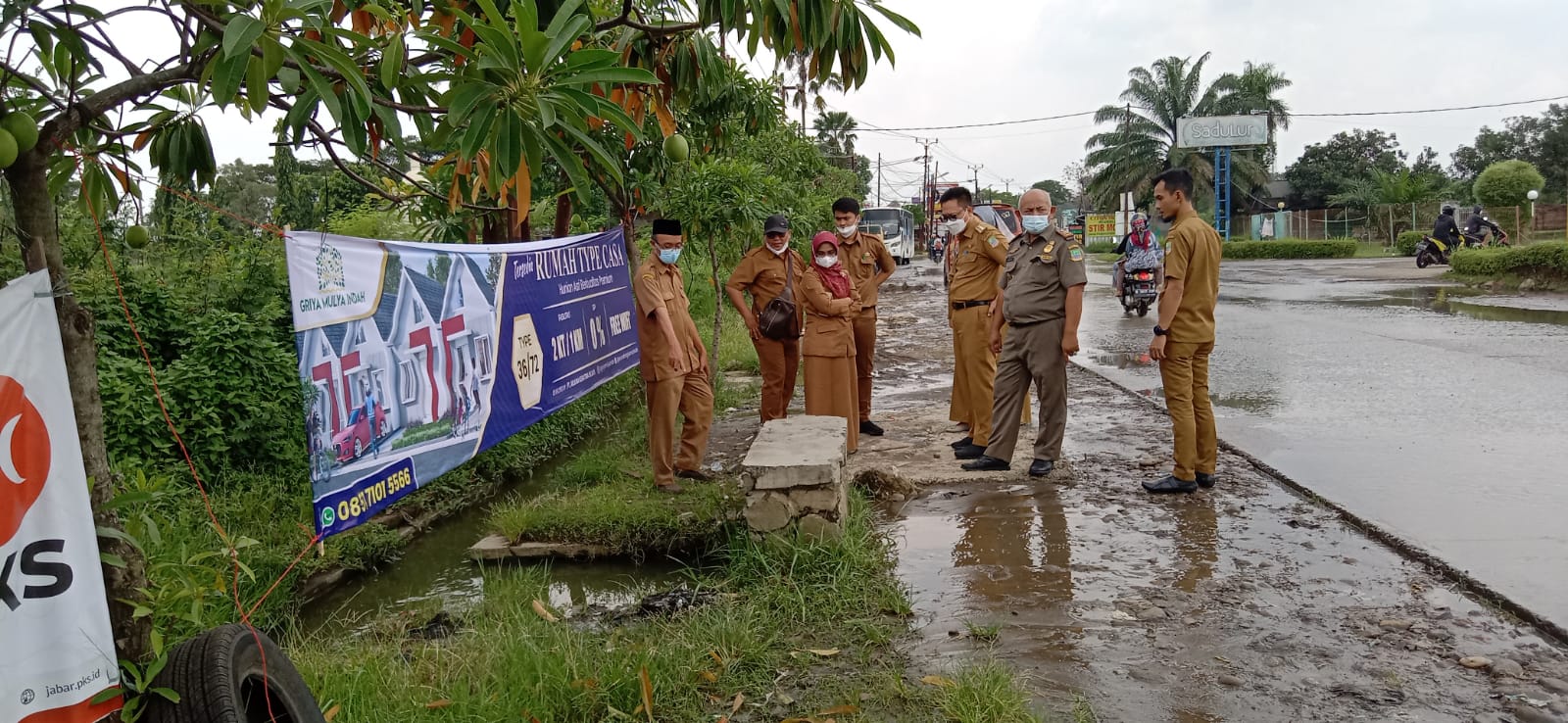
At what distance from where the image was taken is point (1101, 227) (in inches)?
1748

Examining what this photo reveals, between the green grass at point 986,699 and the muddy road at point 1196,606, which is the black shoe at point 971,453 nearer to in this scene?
the muddy road at point 1196,606

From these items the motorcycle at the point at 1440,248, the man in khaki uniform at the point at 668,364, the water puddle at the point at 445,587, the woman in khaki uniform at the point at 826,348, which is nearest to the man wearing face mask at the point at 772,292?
the woman in khaki uniform at the point at 826,348

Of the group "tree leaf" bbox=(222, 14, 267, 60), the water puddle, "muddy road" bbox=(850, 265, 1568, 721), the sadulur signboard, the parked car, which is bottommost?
the water puddle

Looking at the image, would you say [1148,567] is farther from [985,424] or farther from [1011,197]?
[1011,197]

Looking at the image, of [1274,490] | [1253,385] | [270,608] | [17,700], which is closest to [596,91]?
[17,700]

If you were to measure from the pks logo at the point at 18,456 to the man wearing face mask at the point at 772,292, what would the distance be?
4708 millimetres

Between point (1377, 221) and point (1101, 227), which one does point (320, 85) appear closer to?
point (1377, 221)

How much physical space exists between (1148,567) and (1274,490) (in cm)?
146

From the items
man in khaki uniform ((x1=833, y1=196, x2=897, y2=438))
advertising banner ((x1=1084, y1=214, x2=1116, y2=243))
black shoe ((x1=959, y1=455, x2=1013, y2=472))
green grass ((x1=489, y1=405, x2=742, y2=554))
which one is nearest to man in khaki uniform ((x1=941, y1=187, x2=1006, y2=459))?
black shoe ((x1=959, y1=455, x2=1013, y2=472))

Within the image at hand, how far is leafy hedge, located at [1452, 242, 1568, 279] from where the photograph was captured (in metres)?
15.2

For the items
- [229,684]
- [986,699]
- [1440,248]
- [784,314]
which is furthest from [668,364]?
[1440,248]

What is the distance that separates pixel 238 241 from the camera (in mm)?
6352

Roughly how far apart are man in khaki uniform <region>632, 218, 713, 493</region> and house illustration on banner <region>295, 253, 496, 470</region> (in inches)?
34.0

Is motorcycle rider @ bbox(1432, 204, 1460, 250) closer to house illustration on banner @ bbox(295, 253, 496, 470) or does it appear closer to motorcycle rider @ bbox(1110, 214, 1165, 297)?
motorcycle rider @ bbox(1110, 214, 1165, 297)
